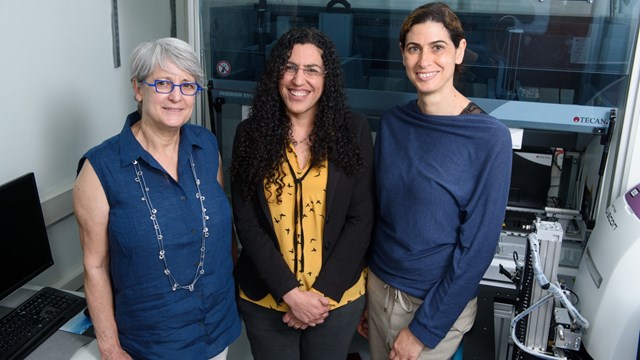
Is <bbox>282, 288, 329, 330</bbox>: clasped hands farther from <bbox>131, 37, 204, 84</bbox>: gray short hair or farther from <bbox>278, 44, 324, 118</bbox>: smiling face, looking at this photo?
<bbox>131, 37, 204, 84</bbox>: gray short hair

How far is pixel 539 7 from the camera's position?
191 centimetres

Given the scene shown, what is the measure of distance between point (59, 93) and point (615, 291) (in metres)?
1.75

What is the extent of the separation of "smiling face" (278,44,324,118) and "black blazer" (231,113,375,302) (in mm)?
152

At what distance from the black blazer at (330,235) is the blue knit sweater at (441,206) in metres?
0.05

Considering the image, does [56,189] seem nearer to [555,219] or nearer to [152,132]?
[152,132]

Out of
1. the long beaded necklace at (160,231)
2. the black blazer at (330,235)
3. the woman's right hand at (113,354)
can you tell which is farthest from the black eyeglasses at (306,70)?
the woman's right hand at (113,354)

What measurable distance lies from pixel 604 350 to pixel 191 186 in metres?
1.12

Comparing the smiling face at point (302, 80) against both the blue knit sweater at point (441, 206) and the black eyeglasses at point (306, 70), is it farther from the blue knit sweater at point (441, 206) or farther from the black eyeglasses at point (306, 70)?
the blue knit sweater at point (441, 206)

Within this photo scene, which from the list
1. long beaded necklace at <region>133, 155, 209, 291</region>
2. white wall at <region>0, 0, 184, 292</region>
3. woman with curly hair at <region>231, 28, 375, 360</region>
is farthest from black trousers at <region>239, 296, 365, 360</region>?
white wall at <region>0, 0, 184, 292</region>

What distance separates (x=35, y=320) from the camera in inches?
60.5

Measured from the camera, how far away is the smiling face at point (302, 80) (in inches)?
53.8

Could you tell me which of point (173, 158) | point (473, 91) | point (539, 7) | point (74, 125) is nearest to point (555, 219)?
point (473, 91)

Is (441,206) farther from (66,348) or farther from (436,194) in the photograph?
(66,348)

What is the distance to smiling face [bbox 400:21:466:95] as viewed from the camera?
4.31 ft
